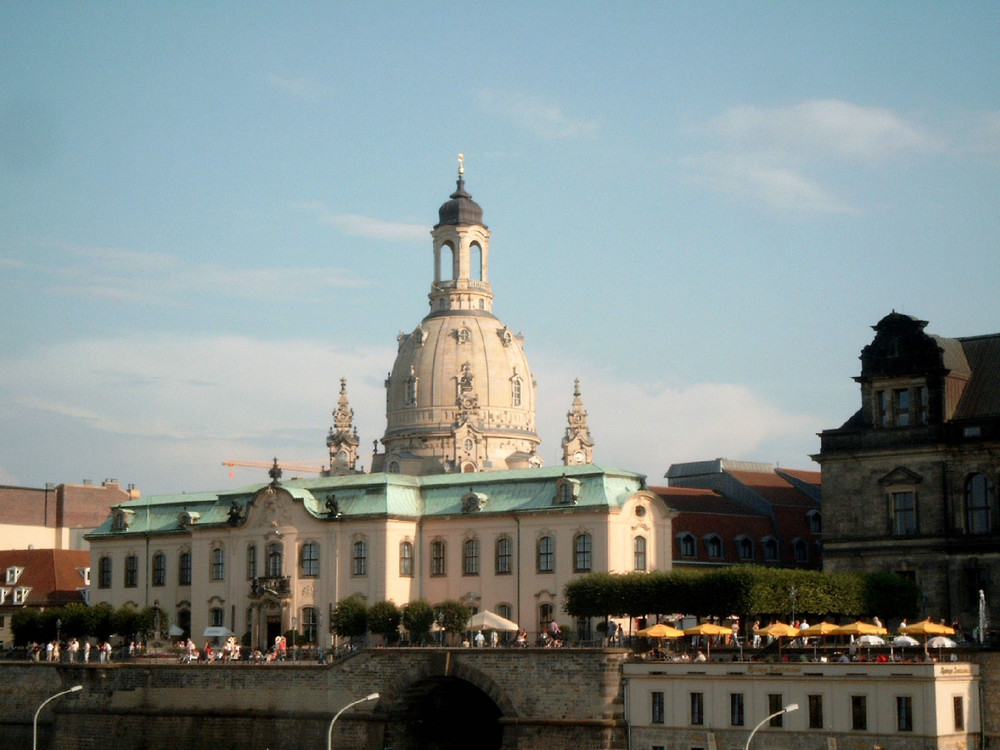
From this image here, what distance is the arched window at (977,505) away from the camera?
7781 centimetres

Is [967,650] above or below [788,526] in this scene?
below

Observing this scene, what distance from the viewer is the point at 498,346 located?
431ft

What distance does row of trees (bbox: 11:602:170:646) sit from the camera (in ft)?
322

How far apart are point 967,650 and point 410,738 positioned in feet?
81.2

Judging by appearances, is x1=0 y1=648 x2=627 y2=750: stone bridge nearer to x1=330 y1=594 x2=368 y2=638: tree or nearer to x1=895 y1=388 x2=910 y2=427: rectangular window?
x1=330 y1=594 x2=368 y2=638: tree

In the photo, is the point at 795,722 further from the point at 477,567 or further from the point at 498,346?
the point at 498,346

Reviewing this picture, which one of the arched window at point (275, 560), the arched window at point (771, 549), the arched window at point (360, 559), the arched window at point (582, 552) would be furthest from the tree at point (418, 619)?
the arched window at point (771, 549)

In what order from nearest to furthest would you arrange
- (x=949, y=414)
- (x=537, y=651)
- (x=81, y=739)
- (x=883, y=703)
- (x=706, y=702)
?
(x=883, y=703) < (x=706, y=702) < (x=537, y=651) < (x=949, y=414) < (x=81, y=739)

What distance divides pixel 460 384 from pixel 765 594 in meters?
54.3

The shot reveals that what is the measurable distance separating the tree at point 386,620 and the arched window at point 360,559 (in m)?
4.55

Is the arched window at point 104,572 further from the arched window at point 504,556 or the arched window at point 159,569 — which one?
the arched window at point 504,556

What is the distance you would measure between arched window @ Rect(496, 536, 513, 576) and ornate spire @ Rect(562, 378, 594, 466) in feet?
152

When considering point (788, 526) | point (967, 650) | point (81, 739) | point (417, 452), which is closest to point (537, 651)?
point (967, 650)

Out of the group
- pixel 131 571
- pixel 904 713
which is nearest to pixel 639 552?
pixel 904 713
